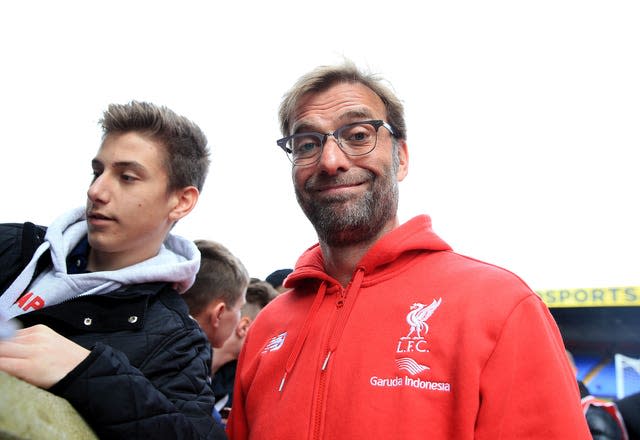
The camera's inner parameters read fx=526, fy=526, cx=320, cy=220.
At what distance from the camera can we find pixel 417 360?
59.8 inches

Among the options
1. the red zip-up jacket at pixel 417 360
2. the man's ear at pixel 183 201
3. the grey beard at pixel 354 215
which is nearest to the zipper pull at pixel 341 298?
the red zip-up jacket at pixel 417 360

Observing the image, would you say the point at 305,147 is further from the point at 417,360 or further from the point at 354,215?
the point at 417,360

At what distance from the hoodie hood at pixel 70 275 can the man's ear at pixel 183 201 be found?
0.15 meters

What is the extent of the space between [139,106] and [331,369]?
127cm

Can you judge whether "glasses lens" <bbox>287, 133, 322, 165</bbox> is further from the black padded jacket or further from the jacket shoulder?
the jacket shoulder

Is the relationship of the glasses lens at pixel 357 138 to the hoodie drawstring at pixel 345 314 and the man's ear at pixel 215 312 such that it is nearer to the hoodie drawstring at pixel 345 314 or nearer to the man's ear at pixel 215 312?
the hoodie drawstring at pixel 345 314

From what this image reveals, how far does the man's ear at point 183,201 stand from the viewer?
6.88ft

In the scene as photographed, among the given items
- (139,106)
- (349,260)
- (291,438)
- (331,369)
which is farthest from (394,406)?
(139,106)

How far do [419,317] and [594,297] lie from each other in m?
8.02

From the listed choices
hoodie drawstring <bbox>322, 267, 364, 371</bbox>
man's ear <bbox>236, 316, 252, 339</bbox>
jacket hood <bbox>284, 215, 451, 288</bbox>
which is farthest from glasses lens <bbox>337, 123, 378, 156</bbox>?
man's ear <bbox>236, 316, 252, 339</bbox>

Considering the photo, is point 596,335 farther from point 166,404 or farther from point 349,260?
point 166,404

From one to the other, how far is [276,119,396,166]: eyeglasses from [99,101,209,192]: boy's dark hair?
0.47m

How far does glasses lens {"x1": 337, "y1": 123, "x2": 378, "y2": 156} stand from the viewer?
76.1 inches

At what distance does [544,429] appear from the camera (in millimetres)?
1312
